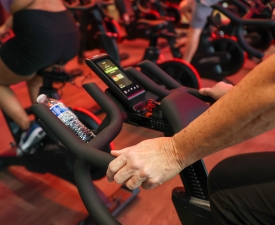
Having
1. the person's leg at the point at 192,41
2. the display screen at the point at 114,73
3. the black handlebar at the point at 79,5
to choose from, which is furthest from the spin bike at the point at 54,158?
the person's leg at the point at 192,41

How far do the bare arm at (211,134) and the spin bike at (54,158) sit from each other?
2.68 ft

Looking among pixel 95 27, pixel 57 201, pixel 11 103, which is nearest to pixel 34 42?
pixel 11 103

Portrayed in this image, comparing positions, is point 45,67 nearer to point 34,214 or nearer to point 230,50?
point 34,214

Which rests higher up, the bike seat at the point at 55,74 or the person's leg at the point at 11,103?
the bike seat at the point at 55,74

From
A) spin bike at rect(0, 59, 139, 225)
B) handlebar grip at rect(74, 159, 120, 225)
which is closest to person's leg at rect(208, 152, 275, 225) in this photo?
handlebar grip at rect(74, 159, 120, 225)

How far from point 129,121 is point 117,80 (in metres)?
0.15

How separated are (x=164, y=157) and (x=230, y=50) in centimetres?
287

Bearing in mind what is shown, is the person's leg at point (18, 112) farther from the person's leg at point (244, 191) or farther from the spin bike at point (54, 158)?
the person's leg at point (244, 191)

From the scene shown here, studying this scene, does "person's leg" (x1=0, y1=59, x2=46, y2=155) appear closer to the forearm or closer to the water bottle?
the water bottle

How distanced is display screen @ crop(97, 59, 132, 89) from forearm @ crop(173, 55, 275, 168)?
0.43 meters

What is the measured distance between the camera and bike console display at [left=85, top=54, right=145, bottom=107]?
3.51ft

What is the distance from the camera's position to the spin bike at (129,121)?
757 millimetres

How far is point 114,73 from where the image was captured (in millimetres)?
1103

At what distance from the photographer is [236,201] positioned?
743 mm
